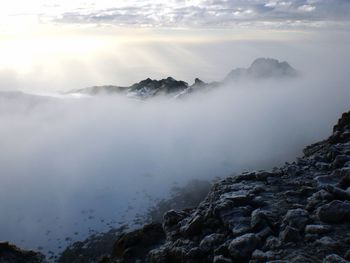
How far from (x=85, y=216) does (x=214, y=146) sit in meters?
36.9

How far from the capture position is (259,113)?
383 feet

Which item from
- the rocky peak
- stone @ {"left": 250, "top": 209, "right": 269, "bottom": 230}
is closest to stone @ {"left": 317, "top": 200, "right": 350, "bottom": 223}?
stone @ {"left": 250, "top": 209, "right": 269, "bottom": 230}

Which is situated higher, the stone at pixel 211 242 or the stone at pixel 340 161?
the stone at pixel 340 161

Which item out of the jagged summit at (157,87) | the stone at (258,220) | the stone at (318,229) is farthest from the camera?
the jagged summit at (157,87)

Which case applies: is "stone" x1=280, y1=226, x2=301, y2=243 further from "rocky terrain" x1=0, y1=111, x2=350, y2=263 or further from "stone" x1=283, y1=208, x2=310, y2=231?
"stone" x1=283, y1=208, x2=310, y2=231

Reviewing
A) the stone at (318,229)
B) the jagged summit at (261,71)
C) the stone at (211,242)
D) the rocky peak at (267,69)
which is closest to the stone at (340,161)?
the stone at (318,229)

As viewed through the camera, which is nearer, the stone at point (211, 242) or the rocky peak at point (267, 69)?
the stone at point (211, 242)

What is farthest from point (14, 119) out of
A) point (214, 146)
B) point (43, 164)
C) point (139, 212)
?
point (139, 212)

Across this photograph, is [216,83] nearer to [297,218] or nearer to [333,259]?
[297,218]

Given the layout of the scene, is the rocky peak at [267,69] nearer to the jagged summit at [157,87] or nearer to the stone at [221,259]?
the jagged summit at [157,87]

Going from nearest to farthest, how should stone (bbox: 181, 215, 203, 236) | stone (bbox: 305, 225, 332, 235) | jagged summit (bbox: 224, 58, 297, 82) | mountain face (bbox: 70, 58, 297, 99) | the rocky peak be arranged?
stone (bbox: 305, 225, 332, 235)
stone (bbox: 181, 215, 203, 236)
mountain face (bbox: 70, 58, 297, 99)
jagged summit (bbox: 224, 58, 297, 82)
the rocky peak

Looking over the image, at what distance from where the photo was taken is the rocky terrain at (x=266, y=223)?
20297 millimetres

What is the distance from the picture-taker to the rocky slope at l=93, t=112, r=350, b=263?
66.6 feet

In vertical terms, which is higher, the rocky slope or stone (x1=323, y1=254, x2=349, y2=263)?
stone (x1=323, y1=254, x2=349, y2=263)
